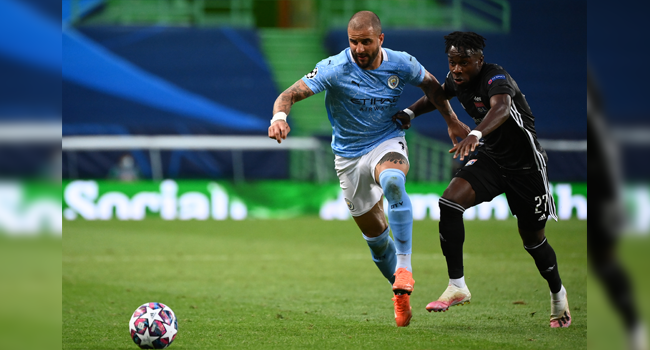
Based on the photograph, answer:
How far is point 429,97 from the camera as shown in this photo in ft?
17.9

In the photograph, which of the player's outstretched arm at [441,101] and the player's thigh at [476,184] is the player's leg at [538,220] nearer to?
the player's thigh at [476,184]

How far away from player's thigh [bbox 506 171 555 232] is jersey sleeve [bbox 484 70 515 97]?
686 mm

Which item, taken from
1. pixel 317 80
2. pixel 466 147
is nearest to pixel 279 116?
pixel 317 80

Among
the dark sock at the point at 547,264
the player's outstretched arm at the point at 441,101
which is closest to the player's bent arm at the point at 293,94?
the player's outstretched arm at the point at 441,101

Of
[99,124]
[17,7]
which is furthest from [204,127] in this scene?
[17,7]

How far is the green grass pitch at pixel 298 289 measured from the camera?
14.4 ft

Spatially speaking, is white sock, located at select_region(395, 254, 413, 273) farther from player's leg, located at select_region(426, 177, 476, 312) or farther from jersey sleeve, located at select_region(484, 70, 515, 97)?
jersey sleeve, located at select_region(484, 70, 515, 97)

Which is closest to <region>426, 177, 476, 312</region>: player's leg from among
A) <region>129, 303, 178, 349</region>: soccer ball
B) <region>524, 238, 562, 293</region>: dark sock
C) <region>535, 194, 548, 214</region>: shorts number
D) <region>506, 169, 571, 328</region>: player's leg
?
<region>506, 169, 571, 328</region>: player's leg

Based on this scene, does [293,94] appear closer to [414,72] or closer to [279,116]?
[279,116]

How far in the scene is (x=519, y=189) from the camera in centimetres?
489

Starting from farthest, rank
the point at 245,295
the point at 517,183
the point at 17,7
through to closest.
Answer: the point at 245,295 < the point at 517,183 < the point at 17,7

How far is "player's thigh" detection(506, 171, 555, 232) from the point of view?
16.0 ft

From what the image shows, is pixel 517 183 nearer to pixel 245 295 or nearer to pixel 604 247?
pixel 245 295

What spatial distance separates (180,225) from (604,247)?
13.4 m
